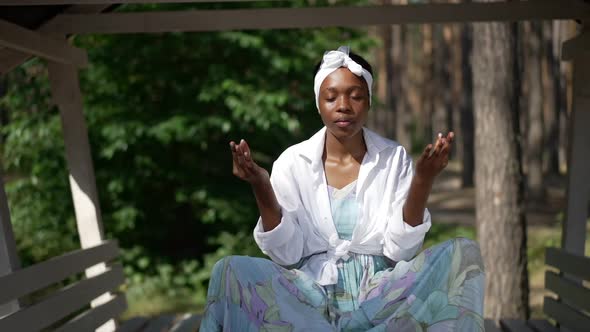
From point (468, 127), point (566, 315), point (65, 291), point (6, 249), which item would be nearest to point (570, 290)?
point (566, 315)

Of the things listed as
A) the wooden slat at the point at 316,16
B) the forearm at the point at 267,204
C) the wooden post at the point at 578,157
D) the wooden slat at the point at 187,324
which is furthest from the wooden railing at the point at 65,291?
the wooden post at the point at 578,157

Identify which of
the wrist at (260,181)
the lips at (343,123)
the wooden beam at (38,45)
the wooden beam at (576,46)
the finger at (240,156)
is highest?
the wooden beam at (38,45)

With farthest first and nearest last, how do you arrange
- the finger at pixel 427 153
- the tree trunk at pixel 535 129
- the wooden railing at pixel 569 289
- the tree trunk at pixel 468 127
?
the tree trunk at pixel 468 127 < the tree trunk at pixel 535 129 < the wooden railing at pixel 569 289 < the finger at pixel 427 153

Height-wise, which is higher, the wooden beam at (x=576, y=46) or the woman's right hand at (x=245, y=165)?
the wooden beam at (x=576, y=46)

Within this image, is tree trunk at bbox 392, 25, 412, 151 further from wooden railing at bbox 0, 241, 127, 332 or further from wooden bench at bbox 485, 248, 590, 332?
wooden railing at bbox 0, 241, 127, 332

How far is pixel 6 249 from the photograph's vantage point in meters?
4.46

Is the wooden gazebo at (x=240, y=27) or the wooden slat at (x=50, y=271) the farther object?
the wooden gazebo at (x=240, y=27)

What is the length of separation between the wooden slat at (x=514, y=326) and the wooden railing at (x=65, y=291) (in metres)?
2.64

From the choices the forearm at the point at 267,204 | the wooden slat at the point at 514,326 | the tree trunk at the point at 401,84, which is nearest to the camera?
the forearm at the point at 267,204

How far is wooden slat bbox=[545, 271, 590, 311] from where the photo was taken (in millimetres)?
5305

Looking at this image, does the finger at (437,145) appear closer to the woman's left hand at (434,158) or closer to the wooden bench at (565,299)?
the woman's left hand at (434,158)

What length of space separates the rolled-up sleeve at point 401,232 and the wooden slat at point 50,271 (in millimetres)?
1740

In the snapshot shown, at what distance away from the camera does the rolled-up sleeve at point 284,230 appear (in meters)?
3.95

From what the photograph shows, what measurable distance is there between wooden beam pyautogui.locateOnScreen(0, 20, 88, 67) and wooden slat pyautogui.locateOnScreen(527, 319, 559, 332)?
137 inches
